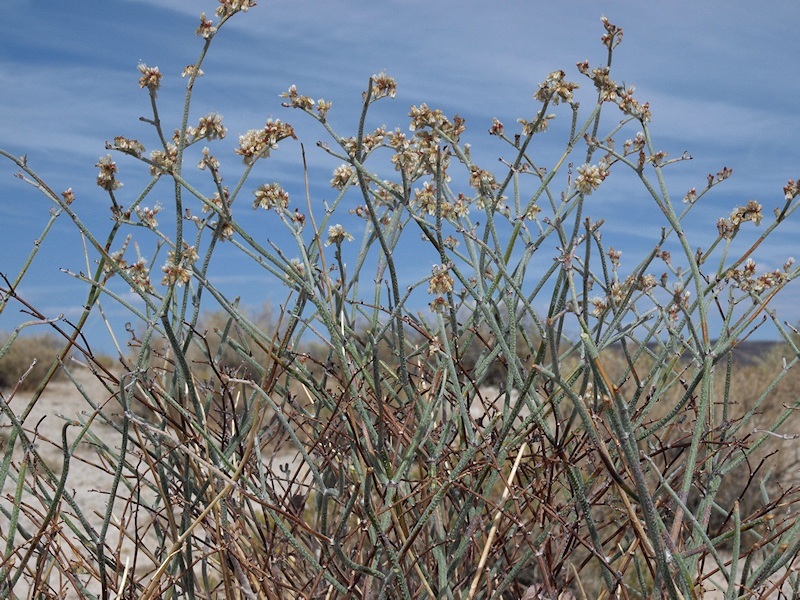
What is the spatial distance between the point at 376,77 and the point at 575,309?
2.39 feet

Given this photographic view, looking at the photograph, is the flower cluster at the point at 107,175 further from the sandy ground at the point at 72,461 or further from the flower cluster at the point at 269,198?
the sandy ground at the point at 72,461

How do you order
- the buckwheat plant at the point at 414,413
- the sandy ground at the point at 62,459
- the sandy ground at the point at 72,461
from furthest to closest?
the sandy ground at the point at 62,459, the sandy ground at the point at 72,461, the buckwheat plant at the point at 414,413

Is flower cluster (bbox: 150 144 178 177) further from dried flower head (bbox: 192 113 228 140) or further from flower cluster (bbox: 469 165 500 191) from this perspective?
flower cluster (bbox: 469 165 500 191)

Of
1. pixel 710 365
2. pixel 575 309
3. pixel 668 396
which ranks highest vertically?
pixel 575 309

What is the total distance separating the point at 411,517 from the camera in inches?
76.2

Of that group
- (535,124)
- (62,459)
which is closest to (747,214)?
(535,124)

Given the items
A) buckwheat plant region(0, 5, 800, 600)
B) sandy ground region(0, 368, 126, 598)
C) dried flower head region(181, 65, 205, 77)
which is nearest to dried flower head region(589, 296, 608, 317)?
buckwheat plant region(0, 5, 800, 600)

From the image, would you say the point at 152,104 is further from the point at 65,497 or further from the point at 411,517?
the point at 411,517

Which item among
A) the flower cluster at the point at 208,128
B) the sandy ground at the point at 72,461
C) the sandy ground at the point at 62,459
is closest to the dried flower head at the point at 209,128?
the flower cluster at the point at 208,128

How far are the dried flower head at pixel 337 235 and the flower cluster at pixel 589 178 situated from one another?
503 mm

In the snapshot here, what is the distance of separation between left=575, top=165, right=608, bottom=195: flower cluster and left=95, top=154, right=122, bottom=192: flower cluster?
97cm


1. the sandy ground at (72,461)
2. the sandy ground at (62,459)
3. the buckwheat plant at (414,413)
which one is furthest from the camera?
the sandy ground at (62,459)

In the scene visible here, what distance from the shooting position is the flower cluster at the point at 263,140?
5.92 ft

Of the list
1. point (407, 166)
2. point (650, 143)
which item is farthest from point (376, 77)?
point (650, 143)
